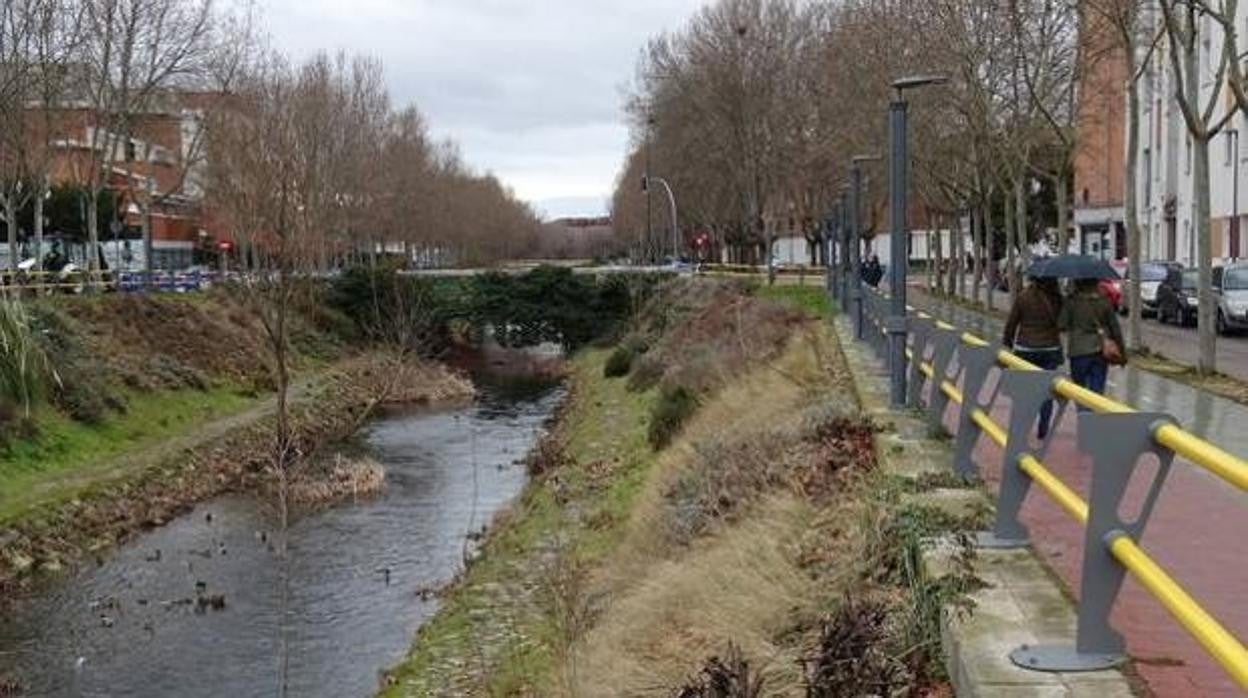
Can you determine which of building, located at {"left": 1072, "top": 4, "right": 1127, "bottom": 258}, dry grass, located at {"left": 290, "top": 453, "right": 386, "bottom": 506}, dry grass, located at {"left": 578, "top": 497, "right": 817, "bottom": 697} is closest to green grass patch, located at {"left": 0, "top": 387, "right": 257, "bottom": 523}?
dry grass, located at {"left": 290, "top": 453, "right": 386, "bottom": 506}

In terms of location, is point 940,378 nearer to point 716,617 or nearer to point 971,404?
point 971,404

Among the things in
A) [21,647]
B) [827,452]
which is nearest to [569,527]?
[21,647]

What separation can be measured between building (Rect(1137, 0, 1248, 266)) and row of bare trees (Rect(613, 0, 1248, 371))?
66cm

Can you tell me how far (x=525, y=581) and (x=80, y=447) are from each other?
1399cm

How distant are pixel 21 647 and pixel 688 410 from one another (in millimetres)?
12296

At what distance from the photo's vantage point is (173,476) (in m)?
27.4

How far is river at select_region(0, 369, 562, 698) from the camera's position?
14875 millimetres

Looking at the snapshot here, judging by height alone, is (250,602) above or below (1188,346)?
below

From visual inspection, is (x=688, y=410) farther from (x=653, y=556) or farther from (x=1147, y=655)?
(x=1147, y=655)

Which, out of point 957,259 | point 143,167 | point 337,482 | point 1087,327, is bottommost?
point 337,482

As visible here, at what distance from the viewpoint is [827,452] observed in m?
11.9

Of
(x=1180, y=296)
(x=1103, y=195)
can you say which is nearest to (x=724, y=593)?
(x=1180, y=296)

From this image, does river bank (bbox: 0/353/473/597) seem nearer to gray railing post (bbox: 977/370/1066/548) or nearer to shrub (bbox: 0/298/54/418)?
shrub (bbox: 0/298/54/418)

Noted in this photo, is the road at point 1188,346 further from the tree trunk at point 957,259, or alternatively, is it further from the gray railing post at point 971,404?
the tree trunk at point 957,259
